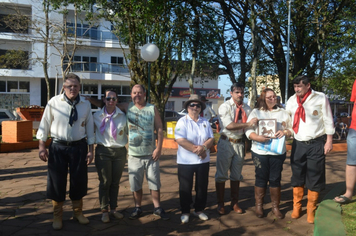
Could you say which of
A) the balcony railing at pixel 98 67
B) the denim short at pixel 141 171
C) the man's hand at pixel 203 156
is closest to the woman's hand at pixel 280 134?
the man's hand at pixel 203 156

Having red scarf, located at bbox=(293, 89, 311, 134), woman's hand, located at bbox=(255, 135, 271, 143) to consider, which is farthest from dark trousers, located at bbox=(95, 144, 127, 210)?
red scarf, located at bbox=(293, 89, 311, 134)

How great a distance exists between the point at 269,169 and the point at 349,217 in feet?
3.72

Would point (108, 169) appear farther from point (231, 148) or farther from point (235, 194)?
point (235, 194)

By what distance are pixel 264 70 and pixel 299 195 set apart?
47.5ft

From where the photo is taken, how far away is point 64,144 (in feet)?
13.7

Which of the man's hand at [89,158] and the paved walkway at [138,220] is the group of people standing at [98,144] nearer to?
the man's hand at [89,158]

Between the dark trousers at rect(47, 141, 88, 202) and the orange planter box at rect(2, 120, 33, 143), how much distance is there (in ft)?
26.3

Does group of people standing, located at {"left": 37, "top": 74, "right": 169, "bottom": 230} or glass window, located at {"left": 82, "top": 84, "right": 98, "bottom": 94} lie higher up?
glass window, located at {"left": 82, "top": 84, "right": 98, "bottom": 94}

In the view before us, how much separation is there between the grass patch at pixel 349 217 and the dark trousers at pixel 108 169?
2.89 meters

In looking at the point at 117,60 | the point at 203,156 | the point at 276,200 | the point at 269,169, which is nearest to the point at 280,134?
the point at 269,169

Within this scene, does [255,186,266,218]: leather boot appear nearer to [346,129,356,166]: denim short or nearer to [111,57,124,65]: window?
[346,129,356,166]: denim short

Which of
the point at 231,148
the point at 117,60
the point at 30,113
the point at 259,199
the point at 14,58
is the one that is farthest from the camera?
the point at 117,60

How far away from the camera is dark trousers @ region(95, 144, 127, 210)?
174 inches

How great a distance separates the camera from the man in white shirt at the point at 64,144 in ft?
13.6
